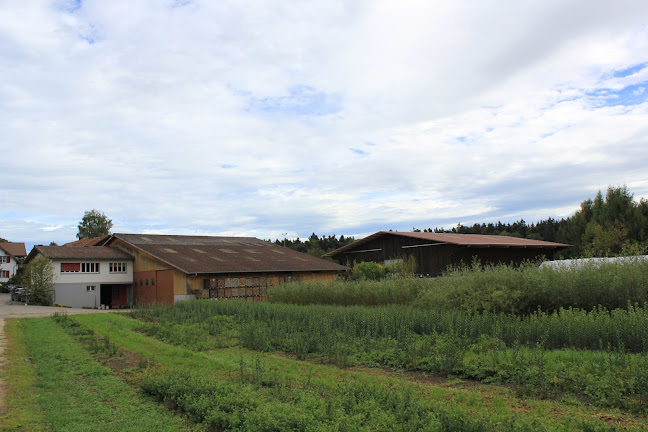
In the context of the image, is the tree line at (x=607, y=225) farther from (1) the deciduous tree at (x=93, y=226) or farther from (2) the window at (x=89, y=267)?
(1) the deciduous tree at (x=93, y=226)

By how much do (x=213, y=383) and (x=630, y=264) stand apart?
11686 millimetres

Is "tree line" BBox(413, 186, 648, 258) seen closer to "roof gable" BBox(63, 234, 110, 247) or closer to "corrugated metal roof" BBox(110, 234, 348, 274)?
"corrugated metal roof" BBox(110, 234, 348, 274)

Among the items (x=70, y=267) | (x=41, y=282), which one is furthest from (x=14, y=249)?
(x=41, y=282)

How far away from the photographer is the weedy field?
5766 millimetres

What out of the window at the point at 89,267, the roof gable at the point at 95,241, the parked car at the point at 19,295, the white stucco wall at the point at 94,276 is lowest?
the parked car at the point at 19,295

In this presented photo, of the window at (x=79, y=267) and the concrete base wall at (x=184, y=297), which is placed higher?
the window at (x=79, y=267)

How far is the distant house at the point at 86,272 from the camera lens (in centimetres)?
3697

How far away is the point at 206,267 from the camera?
1307 inches

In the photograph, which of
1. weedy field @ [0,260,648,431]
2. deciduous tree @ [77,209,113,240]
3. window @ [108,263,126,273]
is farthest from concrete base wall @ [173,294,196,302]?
deciduous tree @ [77,209,113,240]

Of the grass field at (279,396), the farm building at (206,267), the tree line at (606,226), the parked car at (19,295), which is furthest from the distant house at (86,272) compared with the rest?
the tree line at (606,226)

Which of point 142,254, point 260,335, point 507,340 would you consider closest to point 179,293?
point 142,254

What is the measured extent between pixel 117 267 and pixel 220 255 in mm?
8649

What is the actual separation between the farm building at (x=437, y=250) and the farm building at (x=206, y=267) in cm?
409

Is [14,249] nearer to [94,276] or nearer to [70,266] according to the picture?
[70,266]
